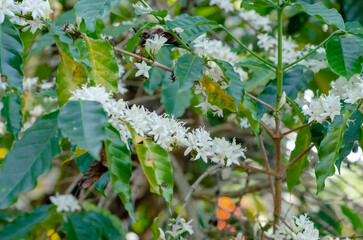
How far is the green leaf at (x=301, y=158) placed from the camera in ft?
3.30

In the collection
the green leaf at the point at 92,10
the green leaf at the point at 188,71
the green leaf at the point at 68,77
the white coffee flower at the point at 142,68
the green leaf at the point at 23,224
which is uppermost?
the green leaf at the point at 92,10

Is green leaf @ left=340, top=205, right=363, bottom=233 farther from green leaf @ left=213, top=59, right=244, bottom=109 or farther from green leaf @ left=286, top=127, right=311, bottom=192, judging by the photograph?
green leaf @ left=213, top=59, right=244, bottom=109

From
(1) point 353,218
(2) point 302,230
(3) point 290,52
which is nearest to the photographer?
(2) point 302,230

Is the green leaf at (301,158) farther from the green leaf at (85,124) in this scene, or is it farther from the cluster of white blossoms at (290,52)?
the green leaf at (85,124)

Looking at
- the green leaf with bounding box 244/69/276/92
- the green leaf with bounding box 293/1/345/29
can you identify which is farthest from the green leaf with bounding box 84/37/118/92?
the green leaf with bounding box 244/69/276/92

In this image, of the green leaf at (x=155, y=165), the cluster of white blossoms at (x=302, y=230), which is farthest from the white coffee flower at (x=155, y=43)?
the cluster of white blossoms at (x=302, y=230)

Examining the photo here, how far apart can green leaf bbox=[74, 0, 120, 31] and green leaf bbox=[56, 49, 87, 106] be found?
88mm

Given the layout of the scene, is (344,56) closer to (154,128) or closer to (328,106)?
(328,106)

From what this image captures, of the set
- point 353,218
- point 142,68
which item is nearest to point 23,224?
point 142,68

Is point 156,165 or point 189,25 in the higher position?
point 189,25

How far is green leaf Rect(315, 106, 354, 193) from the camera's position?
755mm

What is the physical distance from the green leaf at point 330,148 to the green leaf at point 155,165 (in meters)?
0.29

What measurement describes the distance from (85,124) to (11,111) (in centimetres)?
23

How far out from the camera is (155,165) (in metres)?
0.70
